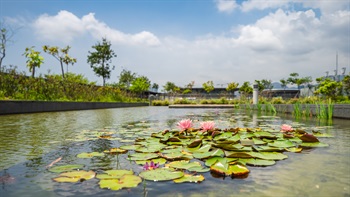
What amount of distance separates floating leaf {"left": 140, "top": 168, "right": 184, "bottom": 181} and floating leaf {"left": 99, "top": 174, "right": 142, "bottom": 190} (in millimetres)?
64

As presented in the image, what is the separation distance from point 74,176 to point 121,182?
10.5 inches

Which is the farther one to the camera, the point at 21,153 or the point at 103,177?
the point at 21,153

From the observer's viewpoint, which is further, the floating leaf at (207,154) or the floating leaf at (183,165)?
the floating leaf at (207,154)

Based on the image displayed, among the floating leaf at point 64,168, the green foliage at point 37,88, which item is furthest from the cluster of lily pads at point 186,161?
the green foliage at point 37,88

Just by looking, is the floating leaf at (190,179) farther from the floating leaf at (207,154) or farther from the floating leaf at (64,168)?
the floating leaf at (64,168)

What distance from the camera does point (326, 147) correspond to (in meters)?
2.05

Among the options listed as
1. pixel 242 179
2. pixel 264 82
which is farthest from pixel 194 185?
pixel 264 82

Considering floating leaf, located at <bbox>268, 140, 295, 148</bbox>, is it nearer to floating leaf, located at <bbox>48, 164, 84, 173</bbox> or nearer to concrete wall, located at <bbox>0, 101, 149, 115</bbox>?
floating leaf, located at <bbox>48, 164, 84, 173</bbox>

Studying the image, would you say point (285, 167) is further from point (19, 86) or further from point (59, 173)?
point (19, 86)

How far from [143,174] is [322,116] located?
18.6 feet

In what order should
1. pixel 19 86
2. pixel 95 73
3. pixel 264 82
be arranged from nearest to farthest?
pixel 19 86, pixel 95 73, pixel 264 82

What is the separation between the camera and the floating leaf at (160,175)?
1.17 metres

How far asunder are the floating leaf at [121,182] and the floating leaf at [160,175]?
2.5 inches

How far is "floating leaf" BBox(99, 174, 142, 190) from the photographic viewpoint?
105cm
